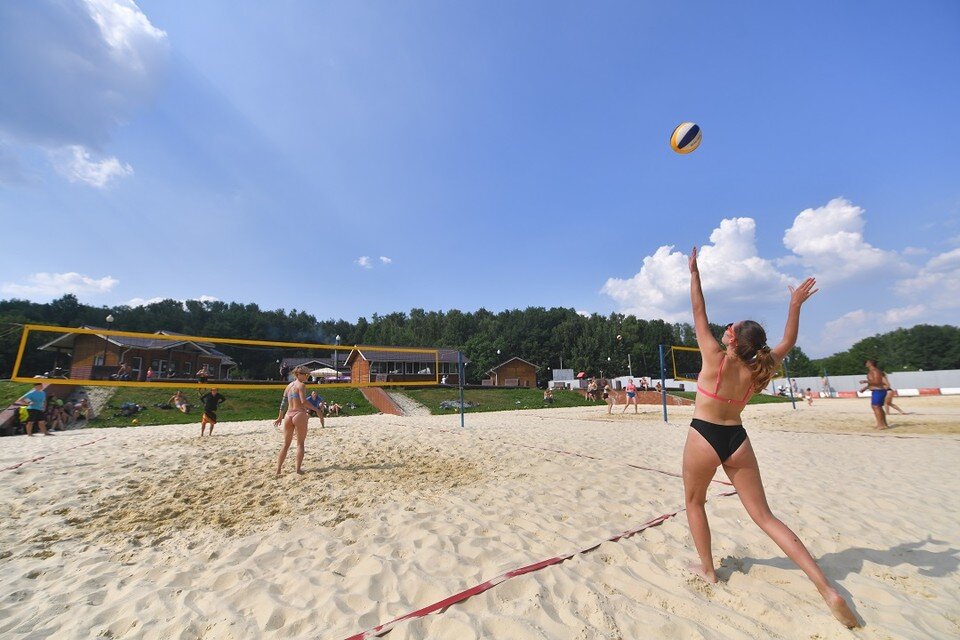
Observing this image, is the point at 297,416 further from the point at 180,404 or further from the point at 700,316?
the point at 180,404

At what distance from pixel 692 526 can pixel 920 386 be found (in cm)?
4203

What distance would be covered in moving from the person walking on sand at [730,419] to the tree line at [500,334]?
44657 mm

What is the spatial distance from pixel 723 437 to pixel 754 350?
1.72 ft

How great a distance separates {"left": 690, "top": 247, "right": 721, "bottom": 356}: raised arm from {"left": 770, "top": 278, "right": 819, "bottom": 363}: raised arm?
0.38 metres

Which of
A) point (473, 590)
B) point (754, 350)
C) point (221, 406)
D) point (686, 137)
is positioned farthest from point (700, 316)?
point (221, 406)

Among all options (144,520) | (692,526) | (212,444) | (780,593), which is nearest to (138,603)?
(144,520)

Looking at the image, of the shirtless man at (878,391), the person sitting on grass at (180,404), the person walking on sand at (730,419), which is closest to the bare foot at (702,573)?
the person walking on sand at (730,419)

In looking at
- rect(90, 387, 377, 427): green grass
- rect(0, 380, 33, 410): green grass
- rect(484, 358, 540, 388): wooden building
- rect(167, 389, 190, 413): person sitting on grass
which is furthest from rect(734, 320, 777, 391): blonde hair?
rect(484, 358, 540, 388): wooden building

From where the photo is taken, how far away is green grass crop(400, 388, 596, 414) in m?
20.2

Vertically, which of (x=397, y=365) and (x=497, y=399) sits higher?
(x=397, y=365)

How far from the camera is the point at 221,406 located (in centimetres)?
1623

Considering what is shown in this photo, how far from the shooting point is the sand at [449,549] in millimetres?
2100

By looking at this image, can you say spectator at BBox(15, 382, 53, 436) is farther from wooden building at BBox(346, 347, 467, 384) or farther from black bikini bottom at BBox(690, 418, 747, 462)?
wooden building at BBox(346, 347, 467, 384)

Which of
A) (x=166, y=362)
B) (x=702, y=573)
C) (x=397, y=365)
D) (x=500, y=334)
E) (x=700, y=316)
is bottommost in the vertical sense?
(x=702, y=573)
